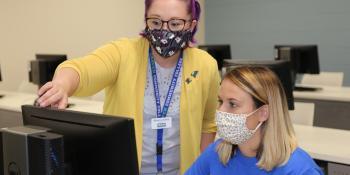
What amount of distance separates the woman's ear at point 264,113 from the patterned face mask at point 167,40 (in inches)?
16.2

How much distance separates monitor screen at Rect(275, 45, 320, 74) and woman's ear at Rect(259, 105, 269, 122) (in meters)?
3.03

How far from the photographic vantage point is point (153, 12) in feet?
5.15

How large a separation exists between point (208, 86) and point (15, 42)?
167 inches

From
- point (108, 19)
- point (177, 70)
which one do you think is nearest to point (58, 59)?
point (108, 19)

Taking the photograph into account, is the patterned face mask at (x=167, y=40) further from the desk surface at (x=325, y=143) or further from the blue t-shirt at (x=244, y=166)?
the desk surface at (x=325, y=143)

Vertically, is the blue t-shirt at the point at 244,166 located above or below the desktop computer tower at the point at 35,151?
below

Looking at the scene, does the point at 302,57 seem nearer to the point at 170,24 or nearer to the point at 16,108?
the point at 16,108

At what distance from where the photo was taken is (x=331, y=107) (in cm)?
421

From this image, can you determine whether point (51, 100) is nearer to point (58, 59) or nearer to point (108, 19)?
point (58, 59)

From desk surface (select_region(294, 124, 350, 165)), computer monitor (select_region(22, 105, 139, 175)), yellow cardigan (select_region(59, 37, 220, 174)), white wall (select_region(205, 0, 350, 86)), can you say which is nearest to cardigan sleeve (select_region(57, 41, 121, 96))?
yellow cardigan (select_region(59, 37, 220, 174))

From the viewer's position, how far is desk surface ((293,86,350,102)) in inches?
162

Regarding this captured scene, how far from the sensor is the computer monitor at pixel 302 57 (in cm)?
444

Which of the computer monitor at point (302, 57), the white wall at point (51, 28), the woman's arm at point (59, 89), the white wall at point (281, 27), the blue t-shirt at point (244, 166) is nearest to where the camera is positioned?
the woman's arm at point (59, 89)

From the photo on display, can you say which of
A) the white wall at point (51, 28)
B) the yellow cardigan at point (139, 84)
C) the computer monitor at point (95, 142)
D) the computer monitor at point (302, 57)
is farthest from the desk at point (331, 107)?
the computer monitor at point (95, 142)
